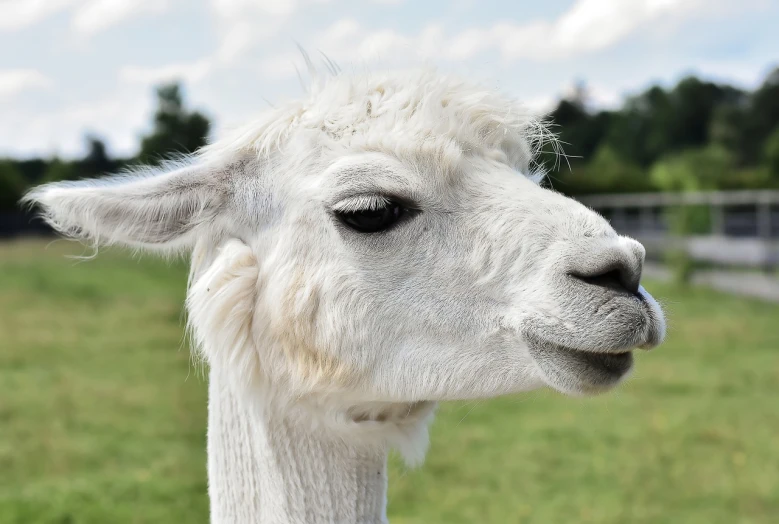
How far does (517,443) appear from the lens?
8.52 meters

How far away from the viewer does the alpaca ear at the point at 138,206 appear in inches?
89.4

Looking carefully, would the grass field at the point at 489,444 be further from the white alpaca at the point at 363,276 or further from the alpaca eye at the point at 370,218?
the alpaca eye at the point at 370,218

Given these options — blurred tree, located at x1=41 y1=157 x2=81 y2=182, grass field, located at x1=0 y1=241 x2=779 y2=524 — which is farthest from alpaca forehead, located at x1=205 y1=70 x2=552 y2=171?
blurred tree, located at x1=41 y1=157 x2=81 y2=182

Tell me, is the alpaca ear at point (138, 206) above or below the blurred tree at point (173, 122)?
below

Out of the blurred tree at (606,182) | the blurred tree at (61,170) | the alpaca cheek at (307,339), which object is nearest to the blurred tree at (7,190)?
the blurred tree at (61,170)

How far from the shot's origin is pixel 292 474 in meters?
2.35

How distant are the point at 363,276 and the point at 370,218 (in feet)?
0.57

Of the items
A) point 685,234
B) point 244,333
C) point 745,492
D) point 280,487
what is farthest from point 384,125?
point 685,234

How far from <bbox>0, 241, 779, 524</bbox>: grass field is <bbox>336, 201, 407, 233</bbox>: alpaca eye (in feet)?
2.95

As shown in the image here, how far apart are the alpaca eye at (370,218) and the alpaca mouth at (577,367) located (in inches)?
21.8

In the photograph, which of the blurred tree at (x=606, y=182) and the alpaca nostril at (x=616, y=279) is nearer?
the alpaca nostril at (x=616, y=279)

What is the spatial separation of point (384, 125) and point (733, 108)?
5879 cm

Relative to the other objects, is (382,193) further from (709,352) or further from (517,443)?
(709,352)

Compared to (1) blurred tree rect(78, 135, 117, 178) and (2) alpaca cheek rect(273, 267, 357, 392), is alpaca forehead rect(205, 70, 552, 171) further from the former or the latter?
(1) blurred tree rect(78, 135, 117, 178)
